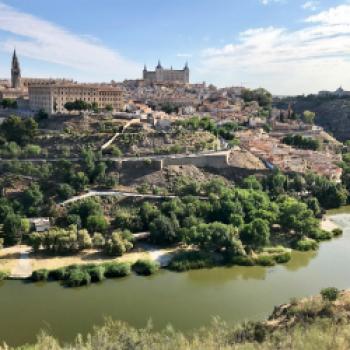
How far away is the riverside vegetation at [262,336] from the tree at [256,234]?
7.23m

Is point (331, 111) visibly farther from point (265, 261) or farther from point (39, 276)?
point (39, 276)

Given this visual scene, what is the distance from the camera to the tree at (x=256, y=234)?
21.5m

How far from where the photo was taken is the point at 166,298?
17.4 metres

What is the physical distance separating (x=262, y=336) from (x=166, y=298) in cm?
588

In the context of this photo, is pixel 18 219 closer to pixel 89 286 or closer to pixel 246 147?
pixel 89 286

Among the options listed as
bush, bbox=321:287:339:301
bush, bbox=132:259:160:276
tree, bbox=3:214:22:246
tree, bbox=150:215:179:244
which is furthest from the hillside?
bush, bbox=321:287:339:301

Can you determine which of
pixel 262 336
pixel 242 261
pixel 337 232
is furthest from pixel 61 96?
pixel 262 336

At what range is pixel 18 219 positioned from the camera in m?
22.9

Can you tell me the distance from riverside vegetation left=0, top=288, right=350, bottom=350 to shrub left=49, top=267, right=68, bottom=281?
20.3 ft

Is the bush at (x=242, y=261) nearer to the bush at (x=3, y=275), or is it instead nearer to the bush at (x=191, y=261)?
the bush at (x=191, y=261)

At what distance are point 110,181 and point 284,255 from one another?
1148cm

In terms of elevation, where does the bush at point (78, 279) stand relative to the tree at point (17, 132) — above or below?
below

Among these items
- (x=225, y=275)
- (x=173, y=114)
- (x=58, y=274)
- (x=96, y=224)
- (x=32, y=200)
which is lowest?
(x=225, y=275)

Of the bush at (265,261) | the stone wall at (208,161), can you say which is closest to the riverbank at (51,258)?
the bush at (265,261)
